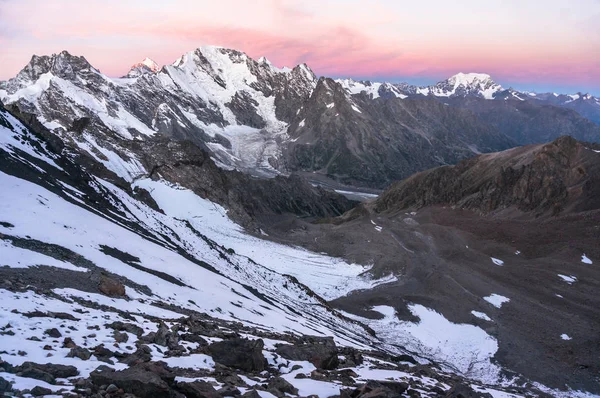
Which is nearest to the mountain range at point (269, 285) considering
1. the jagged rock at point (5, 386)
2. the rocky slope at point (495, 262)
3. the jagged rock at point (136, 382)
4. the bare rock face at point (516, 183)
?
the jagged rock at point (136, 382)

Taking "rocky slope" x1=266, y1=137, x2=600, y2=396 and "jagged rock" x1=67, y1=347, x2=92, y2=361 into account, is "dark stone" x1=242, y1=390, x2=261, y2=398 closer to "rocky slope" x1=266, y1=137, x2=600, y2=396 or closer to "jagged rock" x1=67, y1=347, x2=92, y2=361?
"jagged rock" x1=67, y1=347, x2=92, y2=361

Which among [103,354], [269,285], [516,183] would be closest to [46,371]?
[103,354]

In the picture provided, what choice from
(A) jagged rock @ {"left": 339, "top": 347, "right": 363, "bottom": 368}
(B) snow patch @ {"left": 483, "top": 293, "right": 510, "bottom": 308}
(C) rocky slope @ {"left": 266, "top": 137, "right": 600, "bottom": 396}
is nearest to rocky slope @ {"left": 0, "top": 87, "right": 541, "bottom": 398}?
(A) jagged rock @ {"left": 339, "top": 347, "right": 363, "bottom": 368}

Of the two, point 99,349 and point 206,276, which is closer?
point 99,349

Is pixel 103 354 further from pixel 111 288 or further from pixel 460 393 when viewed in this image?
pixel 460 393

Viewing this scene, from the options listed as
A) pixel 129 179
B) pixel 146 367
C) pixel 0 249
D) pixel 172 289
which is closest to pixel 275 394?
pixel 146 367

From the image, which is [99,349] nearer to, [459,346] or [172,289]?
[172,289]
